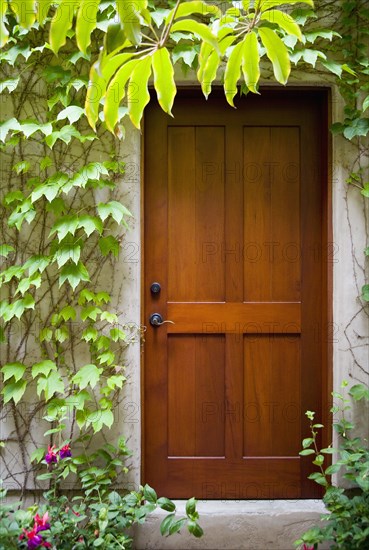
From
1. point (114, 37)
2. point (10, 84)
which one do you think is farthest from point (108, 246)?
point (114, 37)

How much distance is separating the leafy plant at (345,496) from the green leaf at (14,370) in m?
1.29

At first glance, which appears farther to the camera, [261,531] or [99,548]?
[261,531]

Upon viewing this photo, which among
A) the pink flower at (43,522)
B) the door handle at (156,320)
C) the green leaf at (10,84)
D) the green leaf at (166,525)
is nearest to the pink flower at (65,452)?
the pink flower at (43,522)

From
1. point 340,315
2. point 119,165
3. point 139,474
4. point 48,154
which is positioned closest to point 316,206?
point 340,315

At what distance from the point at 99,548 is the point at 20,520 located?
1.10ft

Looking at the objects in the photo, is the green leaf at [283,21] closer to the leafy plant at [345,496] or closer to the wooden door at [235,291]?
the wooden door at [235,291]

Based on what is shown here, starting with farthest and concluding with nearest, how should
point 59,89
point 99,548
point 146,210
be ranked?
point 146,210, point 59,89, point 99,548

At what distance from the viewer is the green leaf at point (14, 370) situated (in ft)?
7.50

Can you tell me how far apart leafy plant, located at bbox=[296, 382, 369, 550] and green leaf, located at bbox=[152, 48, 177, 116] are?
170cm

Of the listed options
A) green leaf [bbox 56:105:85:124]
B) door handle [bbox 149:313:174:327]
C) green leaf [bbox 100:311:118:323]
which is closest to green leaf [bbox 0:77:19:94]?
green leaf [bbox 56:105:85:124]

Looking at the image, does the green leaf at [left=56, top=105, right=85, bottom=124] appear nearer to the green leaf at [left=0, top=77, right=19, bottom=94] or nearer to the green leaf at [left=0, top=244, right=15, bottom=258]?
the green leaf at [left=0, top=77, right=19, bottom=94]

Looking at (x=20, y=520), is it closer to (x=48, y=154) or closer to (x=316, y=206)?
(x=48, y=154)

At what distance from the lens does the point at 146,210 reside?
250 cm

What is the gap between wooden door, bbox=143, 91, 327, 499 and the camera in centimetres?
250
